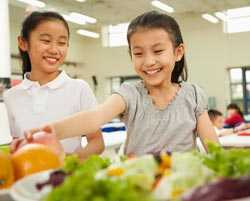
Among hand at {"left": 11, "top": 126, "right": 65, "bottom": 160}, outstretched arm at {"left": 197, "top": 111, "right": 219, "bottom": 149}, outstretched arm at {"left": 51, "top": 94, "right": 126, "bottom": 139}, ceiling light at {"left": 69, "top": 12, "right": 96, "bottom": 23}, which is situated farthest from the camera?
ceiling light at {"left": 69, "top": 12, "right": 96, "bottom": 23}

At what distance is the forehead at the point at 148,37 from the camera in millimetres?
1640

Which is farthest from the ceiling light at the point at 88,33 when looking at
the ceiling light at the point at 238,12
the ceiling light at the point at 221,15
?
the ceiling light at the point at 238,12

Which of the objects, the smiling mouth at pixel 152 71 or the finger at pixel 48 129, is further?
the smiling mouth at pixel 152 71

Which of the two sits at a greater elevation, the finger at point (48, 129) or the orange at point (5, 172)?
the finger at point (48, 129)

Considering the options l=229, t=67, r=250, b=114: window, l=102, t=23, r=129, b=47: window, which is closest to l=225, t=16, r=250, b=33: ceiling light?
l=229, t=67, r=250, b=114: window

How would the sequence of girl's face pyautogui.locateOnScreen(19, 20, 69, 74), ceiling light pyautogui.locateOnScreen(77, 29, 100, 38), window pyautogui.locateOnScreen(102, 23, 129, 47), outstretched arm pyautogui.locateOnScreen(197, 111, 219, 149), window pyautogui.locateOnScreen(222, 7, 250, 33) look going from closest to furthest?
outstretched arm pyautogui.locateOnScreen(197, 111, 219, 149) → girl's face pyautogui.locateOnScreen(19, 20, 69, 74) → window pyautogui.locateOnScreen(222, 7, 250, 33) → ceiling light pyautogui.locateOnScreen(77, 29, 100, 38) → window pyautogui.locateOnScreen(102, 23, 129, 47)

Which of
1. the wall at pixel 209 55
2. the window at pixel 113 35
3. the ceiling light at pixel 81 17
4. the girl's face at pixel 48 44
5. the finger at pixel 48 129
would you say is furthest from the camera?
the window at pixel 113 35

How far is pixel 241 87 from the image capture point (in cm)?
1433

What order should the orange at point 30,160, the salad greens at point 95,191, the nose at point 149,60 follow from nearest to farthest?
the salad greens at point 95,191 → the orange at point 30,160 → the nose at point 149,60

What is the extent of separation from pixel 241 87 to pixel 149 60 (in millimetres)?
13311

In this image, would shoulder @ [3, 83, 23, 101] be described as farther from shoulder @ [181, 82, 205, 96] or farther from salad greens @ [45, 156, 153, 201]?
salad greens @ [45, 156, 153, 201]

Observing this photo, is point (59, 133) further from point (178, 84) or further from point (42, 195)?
point (178, 84)

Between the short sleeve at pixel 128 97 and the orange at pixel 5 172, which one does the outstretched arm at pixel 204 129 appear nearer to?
the short sleeve at pixel 128 97

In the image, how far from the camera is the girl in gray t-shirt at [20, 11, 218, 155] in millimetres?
1654
